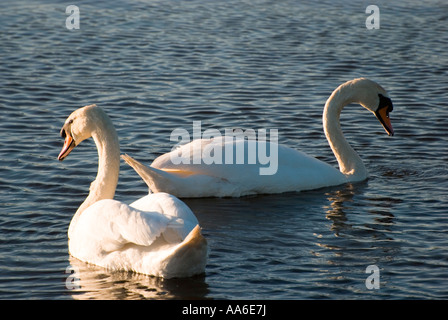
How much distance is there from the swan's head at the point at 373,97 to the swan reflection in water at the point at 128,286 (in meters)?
4.29

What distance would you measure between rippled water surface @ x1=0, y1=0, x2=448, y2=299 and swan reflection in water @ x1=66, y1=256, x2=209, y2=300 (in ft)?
0.06

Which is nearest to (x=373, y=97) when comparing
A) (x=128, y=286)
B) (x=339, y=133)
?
(x=339, y=133)

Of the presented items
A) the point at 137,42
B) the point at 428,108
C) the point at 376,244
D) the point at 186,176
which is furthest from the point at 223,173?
the point at 137,42

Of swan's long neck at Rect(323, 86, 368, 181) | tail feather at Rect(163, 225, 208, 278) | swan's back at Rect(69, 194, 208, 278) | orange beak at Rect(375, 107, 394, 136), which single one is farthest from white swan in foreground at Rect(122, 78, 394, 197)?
tail feather at Rect(163, 225, 208, 278)

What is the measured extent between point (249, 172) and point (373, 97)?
2112mm

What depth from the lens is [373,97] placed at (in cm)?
1061

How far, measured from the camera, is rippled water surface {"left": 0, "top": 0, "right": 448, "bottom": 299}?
7199mm

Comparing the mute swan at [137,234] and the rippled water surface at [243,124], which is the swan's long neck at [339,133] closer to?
the rippled water surface at [243,124]

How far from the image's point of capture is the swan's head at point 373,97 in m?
10.5

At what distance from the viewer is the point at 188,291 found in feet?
22.4

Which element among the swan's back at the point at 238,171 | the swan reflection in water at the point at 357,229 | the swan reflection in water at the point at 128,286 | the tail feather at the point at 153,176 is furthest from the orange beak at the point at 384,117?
the swan reflection in water at the point at 128,286

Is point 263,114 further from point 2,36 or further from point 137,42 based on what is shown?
point 2,36

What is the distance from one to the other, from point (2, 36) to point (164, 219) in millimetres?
11514

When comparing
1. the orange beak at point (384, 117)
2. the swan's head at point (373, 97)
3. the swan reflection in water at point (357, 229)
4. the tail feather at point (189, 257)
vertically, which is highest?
the swan's head at point (373, 97)
